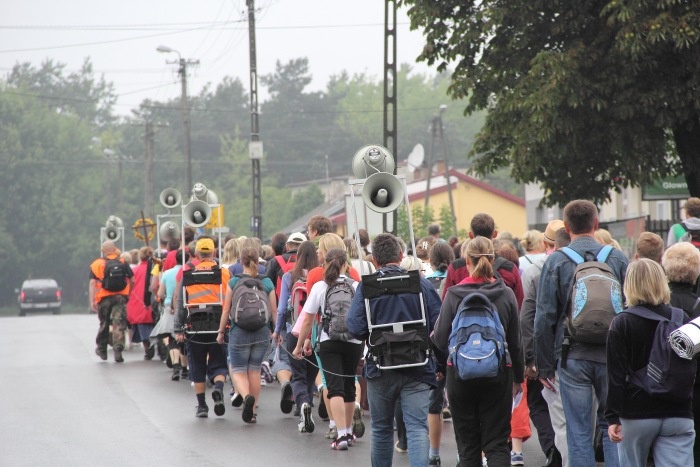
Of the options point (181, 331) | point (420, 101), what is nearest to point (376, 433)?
point (181, 331)

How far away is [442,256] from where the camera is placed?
36.1ft

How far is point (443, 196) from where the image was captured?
6481cm

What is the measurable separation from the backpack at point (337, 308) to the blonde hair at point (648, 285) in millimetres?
4150

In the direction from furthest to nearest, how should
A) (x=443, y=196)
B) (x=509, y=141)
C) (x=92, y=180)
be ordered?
(x=92, y=180)
(x=443, y=196)
(x=509, y=141)

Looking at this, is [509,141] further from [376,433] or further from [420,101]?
[420,101]

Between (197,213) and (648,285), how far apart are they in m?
11.8

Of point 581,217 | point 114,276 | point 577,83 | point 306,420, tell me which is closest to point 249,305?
point 306,420

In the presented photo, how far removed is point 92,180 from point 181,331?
8599 centimetres

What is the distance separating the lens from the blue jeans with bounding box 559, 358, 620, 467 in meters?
7.66

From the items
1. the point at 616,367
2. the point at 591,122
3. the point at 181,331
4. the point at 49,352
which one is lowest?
the point at 49,352

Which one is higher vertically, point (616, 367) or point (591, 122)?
point (591, 122)

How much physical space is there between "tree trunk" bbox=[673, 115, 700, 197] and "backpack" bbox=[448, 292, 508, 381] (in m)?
14.3

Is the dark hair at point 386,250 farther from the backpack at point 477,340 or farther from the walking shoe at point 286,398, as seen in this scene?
the walking shoe at point 286,398

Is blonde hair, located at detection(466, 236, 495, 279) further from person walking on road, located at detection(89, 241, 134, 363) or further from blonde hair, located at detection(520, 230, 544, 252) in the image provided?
person walking on road, located at detection(89, 241, 134, 363)
